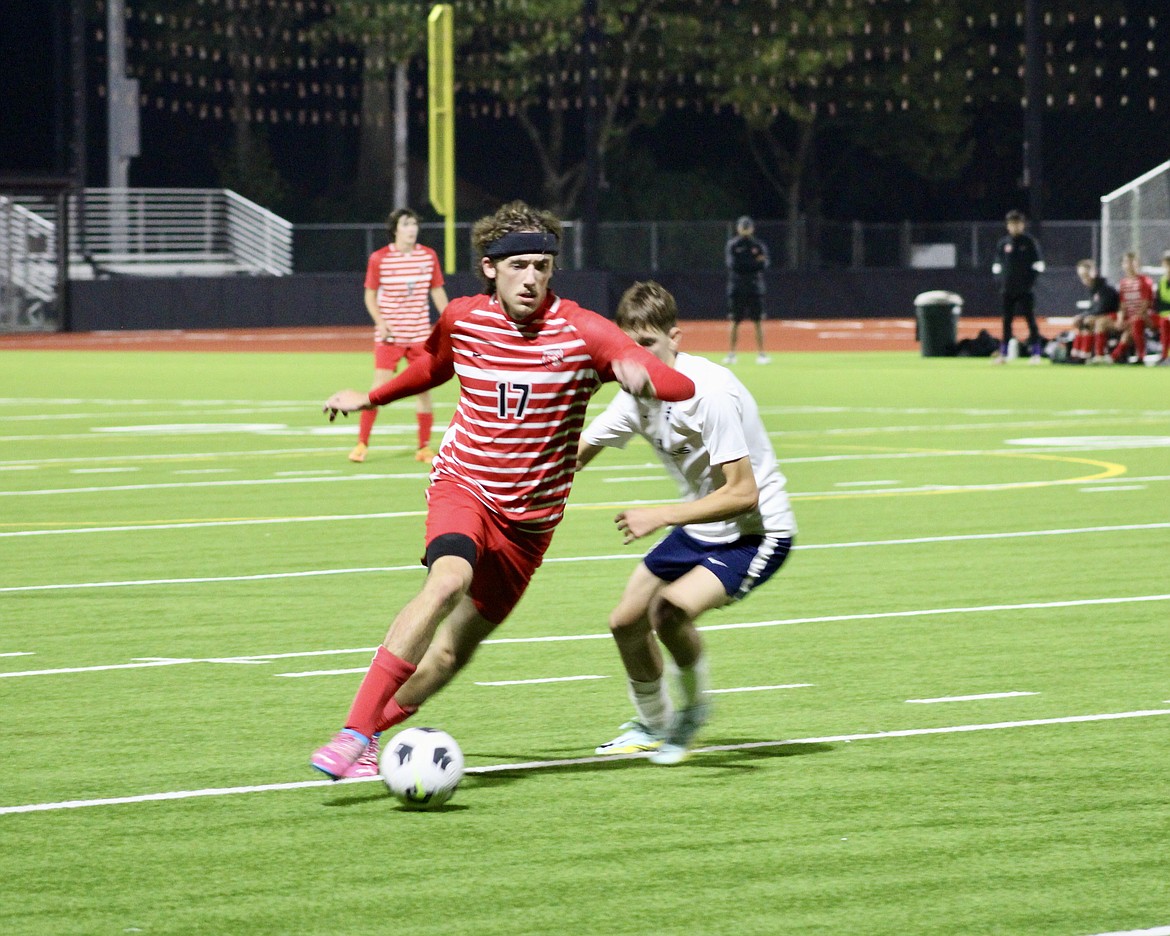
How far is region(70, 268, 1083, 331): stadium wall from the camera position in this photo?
51.2 m

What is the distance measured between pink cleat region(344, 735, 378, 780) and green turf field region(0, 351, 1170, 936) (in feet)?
0.27

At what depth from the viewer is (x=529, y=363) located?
7668mm

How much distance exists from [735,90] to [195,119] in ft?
43.7

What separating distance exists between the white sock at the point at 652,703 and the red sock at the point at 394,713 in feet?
2.74

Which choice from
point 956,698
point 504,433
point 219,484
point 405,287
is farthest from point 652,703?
point 405,287

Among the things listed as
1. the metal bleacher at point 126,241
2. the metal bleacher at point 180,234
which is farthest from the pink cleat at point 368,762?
the metal bleacher at point 180,234

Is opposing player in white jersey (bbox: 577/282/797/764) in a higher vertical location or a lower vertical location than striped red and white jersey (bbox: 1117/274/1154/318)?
lower

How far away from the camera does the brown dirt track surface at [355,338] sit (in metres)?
45.1

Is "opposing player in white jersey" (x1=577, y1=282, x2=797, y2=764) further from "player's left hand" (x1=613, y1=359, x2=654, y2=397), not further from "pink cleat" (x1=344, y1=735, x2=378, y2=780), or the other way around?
"pink cleat" (x1=344, y1=735, x2=378, y2=780)

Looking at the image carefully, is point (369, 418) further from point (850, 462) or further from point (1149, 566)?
point (1149, 566)

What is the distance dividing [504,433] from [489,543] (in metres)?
0.35

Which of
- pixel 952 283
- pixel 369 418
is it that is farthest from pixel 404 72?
pixel 369 418

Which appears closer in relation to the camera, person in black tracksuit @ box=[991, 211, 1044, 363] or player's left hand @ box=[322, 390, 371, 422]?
player's left hand @ box=[322, 390, 371, 422]

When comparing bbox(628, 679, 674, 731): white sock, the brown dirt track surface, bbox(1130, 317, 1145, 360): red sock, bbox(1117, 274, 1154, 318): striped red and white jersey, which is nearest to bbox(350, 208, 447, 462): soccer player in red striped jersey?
bbox(628, 679, 674, 731): white sock
